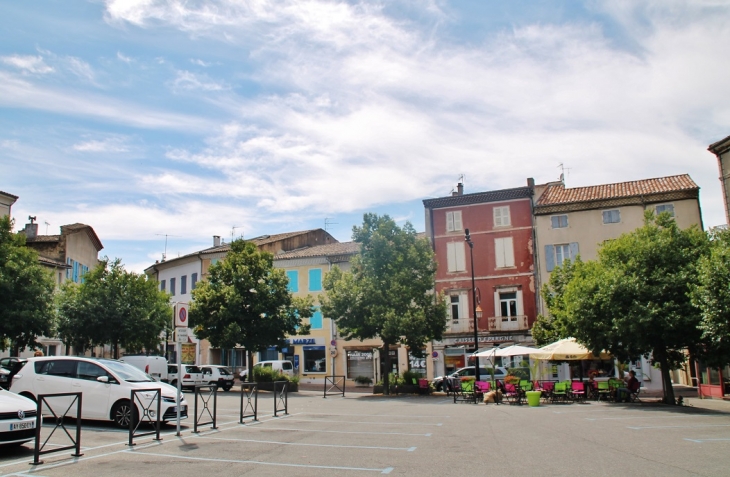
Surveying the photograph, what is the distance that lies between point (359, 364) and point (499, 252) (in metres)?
12.1

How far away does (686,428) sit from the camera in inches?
575

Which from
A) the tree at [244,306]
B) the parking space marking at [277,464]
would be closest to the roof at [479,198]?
the tree at [244,306]

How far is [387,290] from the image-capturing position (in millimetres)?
29875

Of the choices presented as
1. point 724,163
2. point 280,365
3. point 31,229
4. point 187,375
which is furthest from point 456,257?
point 31,229

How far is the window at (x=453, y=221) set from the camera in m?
41.9

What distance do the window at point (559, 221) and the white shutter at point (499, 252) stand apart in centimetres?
342

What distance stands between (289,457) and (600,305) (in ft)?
50.4

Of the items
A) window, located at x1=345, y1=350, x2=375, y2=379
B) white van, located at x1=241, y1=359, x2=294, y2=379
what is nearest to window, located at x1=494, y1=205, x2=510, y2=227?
window, located at x1=345, y1=350, x2=375, y2=379

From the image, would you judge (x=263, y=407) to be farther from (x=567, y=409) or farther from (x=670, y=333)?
(x=670, y=333)

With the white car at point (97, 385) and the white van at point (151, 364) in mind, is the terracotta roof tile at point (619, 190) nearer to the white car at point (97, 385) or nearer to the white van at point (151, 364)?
the white van at point (151, 364)

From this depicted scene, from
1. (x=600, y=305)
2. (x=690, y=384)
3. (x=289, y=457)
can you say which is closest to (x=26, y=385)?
(x=289, y=457)

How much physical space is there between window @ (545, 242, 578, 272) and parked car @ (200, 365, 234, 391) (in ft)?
67.2

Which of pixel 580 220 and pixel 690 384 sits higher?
pixel 580 220

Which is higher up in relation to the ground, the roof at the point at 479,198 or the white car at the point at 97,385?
the roof at the point at 479,198
